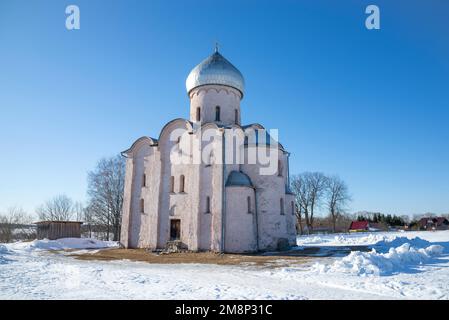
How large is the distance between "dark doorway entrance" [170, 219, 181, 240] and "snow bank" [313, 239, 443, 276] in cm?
1056

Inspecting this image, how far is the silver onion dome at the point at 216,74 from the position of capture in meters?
20.9

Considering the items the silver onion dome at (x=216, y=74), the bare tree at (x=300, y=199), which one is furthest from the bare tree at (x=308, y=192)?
the silver onion dome at (x=216, y=74)

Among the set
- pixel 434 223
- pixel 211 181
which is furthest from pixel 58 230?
pixel 434 223

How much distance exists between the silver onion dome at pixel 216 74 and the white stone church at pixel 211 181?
7cm

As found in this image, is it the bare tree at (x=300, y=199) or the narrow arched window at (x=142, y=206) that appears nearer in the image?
the narrow arched window at (x=142, y=206)

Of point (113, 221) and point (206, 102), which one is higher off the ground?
point (206, 102)

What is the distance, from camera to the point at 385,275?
849 cm

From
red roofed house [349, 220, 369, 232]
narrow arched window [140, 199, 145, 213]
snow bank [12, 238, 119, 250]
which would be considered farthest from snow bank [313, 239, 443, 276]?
red roofed house [349, 220, 369, 232]

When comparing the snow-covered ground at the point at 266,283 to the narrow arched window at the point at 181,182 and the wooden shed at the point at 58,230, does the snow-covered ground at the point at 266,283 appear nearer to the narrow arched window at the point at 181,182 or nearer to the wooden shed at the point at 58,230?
the narrow arched window at the point at 181,182

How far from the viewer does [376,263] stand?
934 cm

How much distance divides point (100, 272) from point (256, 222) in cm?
1031

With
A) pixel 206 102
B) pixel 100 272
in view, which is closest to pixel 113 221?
pixel 206 102

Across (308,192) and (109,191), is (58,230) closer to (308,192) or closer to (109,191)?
(109,191)
